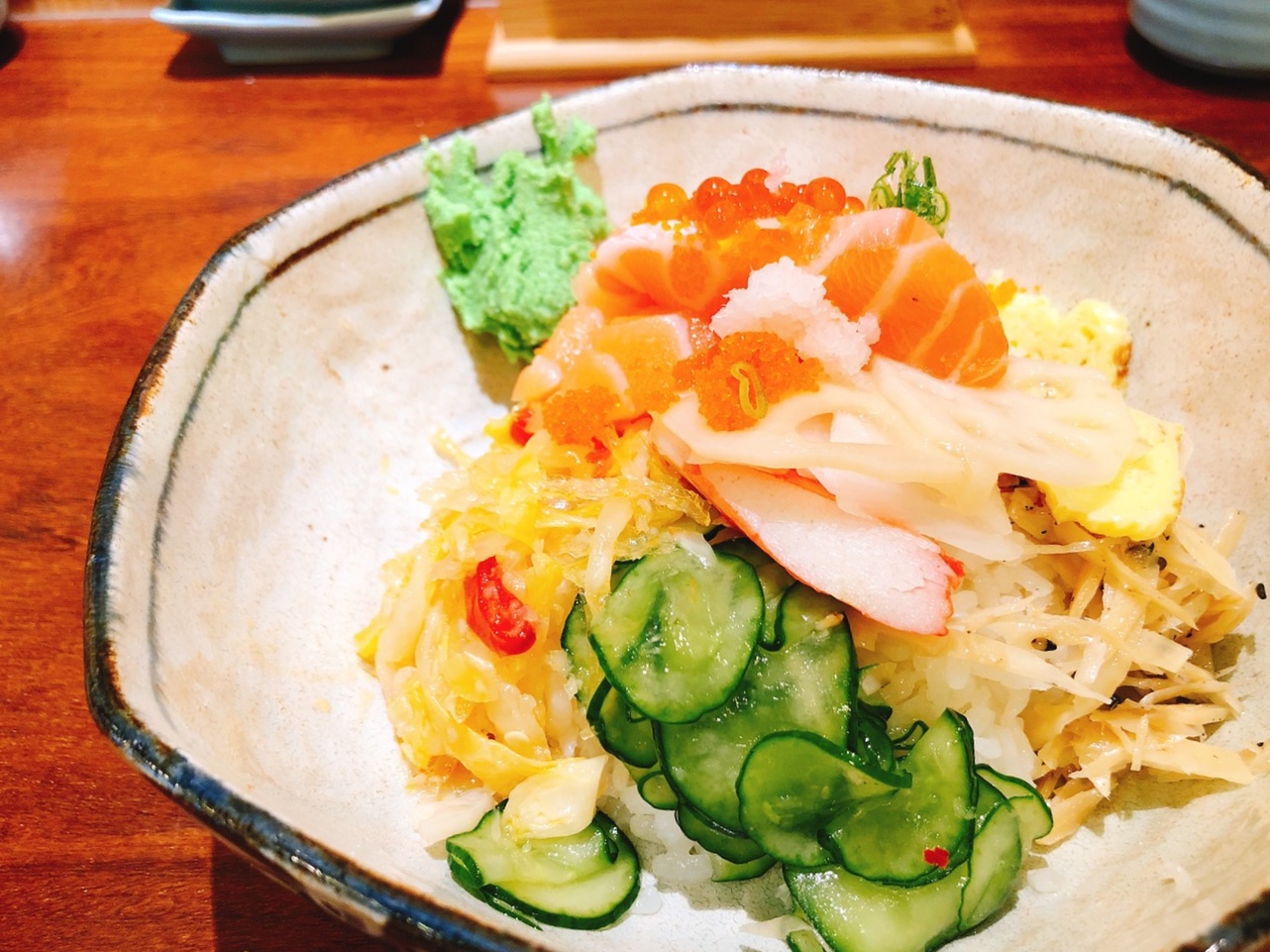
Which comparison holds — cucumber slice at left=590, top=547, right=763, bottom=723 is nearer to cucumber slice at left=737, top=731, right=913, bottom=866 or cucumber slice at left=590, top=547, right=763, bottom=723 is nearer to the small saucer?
cucumber slice at left=737, top=731, right=913, bottom=866

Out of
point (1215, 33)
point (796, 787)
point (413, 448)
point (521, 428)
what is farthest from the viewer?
point (1215, 33)

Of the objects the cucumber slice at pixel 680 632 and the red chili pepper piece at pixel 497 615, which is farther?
the red chili pepper piece at pixel 497 615

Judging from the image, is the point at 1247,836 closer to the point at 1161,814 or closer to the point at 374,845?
the point at 1161,814

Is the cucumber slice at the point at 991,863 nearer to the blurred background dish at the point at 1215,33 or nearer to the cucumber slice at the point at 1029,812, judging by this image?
the cucumber slice at the point at 1029,812

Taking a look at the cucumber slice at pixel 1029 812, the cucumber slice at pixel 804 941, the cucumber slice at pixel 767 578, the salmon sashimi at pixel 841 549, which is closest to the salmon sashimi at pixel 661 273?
the salmon sashimi at pixel 841 549

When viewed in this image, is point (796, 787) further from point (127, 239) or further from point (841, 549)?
point (127, 239)

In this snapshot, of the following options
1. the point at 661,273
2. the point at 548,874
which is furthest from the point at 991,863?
the point at 661,273
